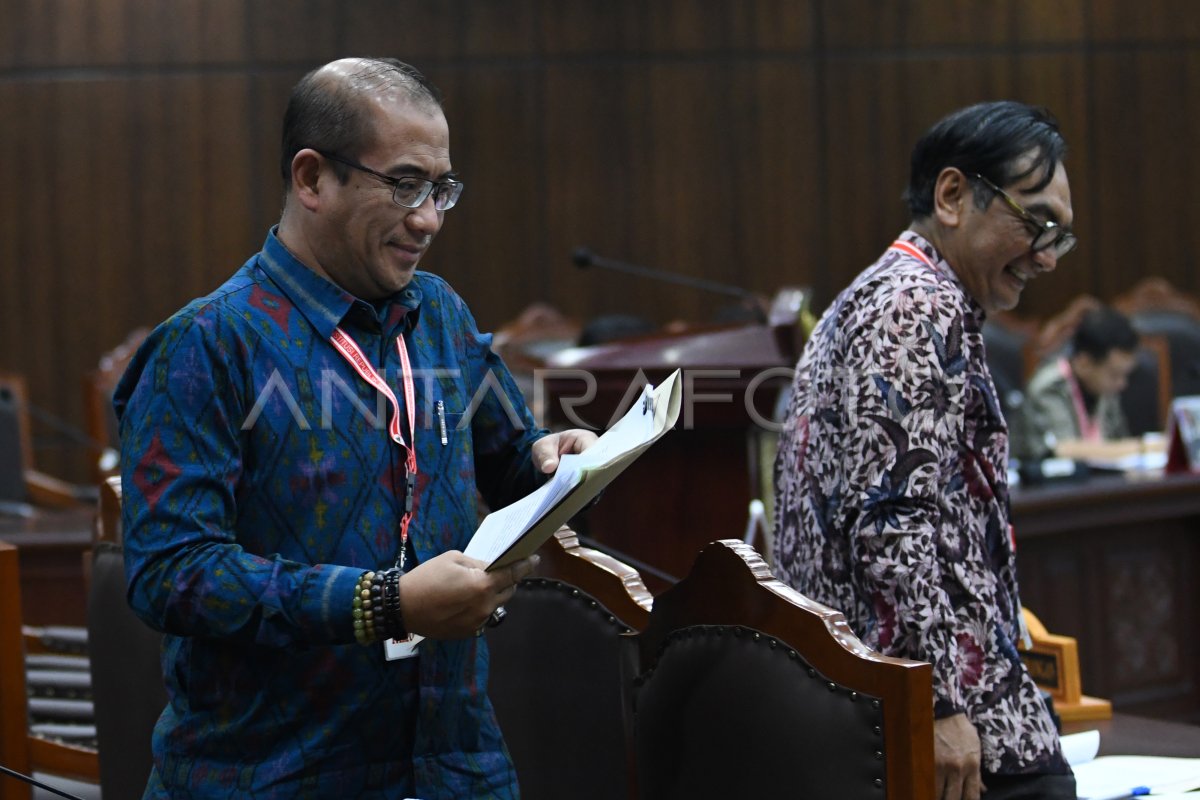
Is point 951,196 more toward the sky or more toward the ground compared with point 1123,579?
more toward the sky

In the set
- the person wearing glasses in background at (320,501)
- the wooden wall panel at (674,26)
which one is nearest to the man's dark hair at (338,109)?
the person wearing glasses in background at (320,501)

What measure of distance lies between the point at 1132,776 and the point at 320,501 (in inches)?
49.1

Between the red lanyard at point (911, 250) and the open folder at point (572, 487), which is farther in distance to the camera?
the red lanyard at point (911, 250)

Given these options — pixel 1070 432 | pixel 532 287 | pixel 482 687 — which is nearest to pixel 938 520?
pixel 482 687

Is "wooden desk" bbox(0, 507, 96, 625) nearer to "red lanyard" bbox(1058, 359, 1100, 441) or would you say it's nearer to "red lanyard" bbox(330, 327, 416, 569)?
"red lanyard" bbox(330, 327, 416, 569)

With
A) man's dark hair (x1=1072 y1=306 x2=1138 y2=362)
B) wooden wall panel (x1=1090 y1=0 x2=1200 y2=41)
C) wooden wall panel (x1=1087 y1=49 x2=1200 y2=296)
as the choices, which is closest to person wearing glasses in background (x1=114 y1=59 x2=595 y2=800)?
man's dark hair (x1=1072 y1=306 x2=1138 y2=362)

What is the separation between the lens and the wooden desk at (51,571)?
409cm

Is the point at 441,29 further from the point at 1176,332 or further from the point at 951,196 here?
the point at 951,196

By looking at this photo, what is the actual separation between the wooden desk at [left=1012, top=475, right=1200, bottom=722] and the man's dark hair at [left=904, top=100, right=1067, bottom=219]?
240 cm

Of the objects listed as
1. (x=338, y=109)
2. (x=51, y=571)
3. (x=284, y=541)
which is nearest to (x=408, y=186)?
(x=338, y=109)

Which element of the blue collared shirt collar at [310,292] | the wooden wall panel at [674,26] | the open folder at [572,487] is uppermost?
the wooden wall panel at [674,26]

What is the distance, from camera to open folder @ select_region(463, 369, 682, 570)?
3.96 feet

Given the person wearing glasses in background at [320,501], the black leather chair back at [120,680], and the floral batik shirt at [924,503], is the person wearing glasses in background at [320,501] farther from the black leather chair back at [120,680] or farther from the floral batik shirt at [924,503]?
the black leather chair back at [120,680]

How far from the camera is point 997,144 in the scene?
182 cm
